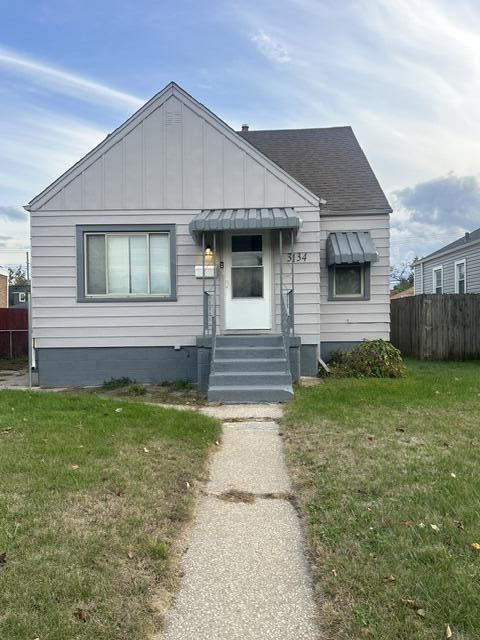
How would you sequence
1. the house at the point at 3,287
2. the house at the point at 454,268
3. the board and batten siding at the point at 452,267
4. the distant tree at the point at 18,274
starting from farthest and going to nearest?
the distant tree at the point at 18,274, the house at the point at 3,287, the house at the point at 454,268, the board and batten siding at the point at 452,267

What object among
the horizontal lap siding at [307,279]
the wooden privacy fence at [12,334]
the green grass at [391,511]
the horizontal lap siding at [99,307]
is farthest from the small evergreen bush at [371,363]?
the wooden privacy fence at [12,334]

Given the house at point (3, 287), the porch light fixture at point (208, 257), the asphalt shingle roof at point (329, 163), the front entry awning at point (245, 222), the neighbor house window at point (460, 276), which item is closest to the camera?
the front entry awning at point (245, 222)

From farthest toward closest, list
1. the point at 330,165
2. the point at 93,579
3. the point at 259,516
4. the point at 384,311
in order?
the point at 330,165, the point at 384,311, the point at 259,516, the point at 93,579

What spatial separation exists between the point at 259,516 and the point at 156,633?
1.57 metres

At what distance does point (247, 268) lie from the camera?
10.5 m

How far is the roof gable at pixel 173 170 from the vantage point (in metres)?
10.2

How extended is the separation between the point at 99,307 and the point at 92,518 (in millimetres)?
7185

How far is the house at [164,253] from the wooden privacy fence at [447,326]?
4.97 meters

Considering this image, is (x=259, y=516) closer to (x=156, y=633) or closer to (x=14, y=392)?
(x=156, y=633)

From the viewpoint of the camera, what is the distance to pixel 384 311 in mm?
11102

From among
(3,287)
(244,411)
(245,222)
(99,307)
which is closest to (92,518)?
(244,411)

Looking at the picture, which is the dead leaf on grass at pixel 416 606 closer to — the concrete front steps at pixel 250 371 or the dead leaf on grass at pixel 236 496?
the dead leaf on grass at pixel 236 496

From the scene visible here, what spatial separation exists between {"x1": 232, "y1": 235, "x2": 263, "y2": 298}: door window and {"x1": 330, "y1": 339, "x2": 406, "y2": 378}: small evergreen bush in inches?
85.4

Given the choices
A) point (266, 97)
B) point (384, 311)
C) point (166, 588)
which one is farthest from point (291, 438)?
point (266, 97)
